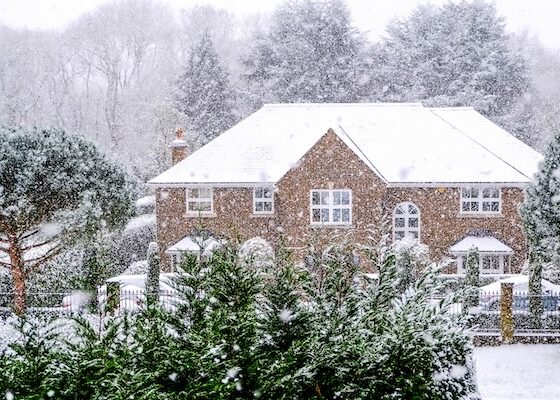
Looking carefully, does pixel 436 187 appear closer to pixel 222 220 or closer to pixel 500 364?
pixel 222 220

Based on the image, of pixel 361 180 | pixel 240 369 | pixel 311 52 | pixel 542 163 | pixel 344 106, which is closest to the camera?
pixel 240 369

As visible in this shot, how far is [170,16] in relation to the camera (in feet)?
190

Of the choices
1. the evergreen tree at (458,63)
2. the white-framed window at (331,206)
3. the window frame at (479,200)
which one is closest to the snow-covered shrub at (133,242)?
the white-framed window at (331,206)

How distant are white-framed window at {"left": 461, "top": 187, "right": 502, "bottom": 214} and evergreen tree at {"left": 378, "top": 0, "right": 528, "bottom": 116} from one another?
18.1m

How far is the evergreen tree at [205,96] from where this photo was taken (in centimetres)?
4622

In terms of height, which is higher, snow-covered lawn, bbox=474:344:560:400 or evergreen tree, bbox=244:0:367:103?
evergreen tree, bbox=244:0:367:103

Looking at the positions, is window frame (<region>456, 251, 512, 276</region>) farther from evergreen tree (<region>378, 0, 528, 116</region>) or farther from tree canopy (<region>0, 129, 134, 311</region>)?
evergreen tree (<region>378, 0, 528, 116</region>)

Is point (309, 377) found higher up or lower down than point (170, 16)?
lower down

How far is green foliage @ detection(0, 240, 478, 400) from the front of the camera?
264 inches

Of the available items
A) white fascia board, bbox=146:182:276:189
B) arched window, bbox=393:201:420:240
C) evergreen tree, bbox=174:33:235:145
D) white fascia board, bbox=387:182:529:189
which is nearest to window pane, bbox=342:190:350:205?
white fascia board, bbox=387:182:529:189

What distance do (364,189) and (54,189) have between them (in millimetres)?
12400

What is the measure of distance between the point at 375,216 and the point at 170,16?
122 ft

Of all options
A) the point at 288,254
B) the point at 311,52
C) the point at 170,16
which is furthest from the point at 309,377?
the point at 170,16

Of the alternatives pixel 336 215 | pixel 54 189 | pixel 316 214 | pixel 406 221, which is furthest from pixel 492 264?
pixel 54 189
